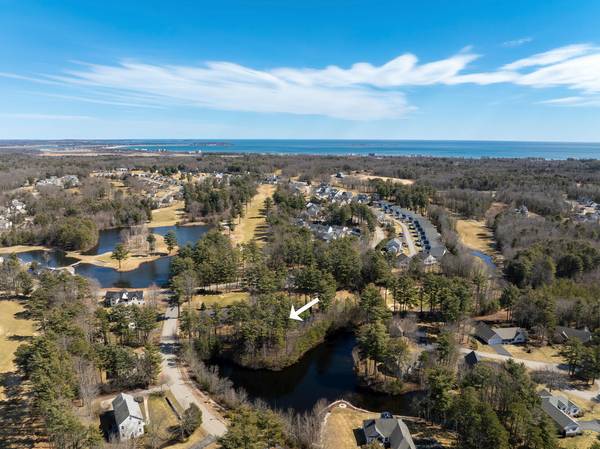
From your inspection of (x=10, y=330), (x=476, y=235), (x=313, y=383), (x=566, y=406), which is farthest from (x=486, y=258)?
(x=10, y=330)

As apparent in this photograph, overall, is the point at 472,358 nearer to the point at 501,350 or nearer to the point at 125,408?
the point at 501,350

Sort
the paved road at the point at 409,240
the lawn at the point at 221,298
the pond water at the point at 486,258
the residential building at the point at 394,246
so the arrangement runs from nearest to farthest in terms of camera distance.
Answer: the lawn at the point at 221,298 → the pond water at the point at 486,258 → the residential building at the point at 394,246 → the paved road at the point at 409,240

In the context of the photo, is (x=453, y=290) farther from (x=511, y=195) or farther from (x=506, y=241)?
(x=511, y=195)

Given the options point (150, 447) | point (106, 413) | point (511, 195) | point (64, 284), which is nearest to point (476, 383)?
point (150, 447)

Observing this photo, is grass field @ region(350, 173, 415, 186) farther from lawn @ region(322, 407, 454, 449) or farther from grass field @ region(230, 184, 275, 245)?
lawn @ region(322, 407, 454, 449)

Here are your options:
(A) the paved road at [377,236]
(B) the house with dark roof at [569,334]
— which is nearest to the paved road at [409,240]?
(A) the paved road at [377,236]

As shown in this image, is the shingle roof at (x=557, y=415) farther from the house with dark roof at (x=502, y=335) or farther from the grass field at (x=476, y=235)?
the grass field at (x=476, y=235)
